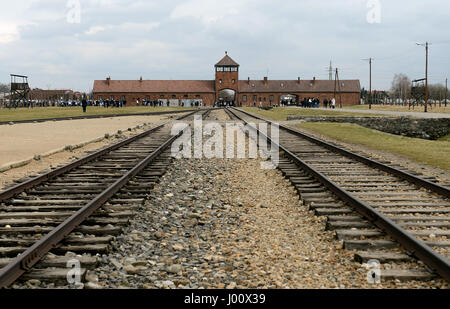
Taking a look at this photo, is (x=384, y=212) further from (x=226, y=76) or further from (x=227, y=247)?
(x=226, y=76)

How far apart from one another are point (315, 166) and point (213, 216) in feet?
15.6

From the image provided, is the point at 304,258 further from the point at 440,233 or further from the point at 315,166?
the point at 315,166

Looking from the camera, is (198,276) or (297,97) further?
(297,97)

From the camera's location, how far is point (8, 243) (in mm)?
4719

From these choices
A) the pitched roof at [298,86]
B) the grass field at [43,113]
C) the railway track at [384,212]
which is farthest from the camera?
the pitched roof at [298,86]

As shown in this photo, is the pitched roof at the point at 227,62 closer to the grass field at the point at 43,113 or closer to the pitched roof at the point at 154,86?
the pitched roof at the point at 154,86

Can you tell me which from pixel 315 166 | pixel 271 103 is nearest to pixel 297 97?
pixel 271 103

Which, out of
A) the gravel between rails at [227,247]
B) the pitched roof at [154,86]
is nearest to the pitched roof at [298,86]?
the pitched roof at [154,86]

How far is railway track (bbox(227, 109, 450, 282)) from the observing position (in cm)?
428

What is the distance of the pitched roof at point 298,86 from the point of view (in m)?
114

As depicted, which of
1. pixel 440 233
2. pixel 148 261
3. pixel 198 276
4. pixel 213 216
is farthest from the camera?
pixel 213 216

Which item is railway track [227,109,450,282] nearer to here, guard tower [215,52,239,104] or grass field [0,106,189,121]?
grass field [0,106,189,121]

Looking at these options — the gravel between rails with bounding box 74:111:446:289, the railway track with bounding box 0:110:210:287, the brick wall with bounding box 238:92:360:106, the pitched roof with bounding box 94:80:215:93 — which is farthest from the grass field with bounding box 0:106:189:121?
the brick wall with bounding box 238:92:360:106

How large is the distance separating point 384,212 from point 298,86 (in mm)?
111300
